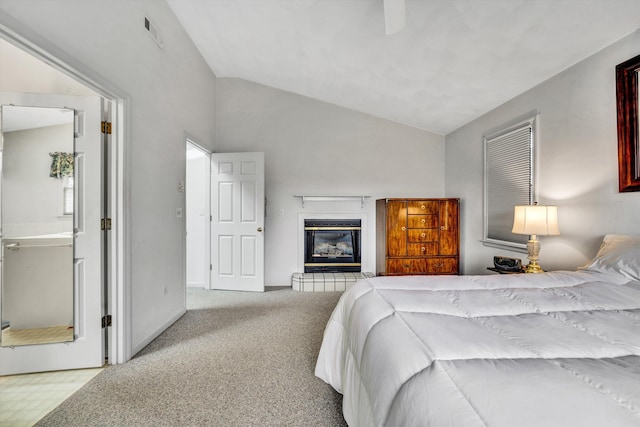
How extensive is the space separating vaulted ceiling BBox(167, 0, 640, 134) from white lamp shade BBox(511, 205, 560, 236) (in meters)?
1.29

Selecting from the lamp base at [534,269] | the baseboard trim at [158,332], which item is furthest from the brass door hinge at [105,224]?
the lamp base at [534,269]

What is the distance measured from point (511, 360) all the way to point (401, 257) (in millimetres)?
3393

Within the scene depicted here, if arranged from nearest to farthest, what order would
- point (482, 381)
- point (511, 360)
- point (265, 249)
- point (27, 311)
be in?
point (482, 381), point (511, 360), point (27, 311), point (265, 249)

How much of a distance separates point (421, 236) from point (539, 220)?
1.77 metres

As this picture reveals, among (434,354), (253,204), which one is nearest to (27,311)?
(253,204)

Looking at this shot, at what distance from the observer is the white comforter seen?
2.05 feet

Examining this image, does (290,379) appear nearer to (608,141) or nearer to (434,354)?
(434,354)

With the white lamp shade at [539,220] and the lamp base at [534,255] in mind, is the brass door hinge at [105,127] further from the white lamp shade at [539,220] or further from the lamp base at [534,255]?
the lamp base at [534,255]

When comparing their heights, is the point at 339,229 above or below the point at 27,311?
above

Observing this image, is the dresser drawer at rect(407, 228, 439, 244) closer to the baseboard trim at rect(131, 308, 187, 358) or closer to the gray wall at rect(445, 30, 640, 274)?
the gray wall at rect(445, 30, 640, 274)

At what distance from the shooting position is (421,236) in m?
4.16

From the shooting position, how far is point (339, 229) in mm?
4688

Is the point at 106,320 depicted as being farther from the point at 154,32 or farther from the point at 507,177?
the point at 507,177

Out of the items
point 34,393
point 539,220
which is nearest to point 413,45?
point 539,220
